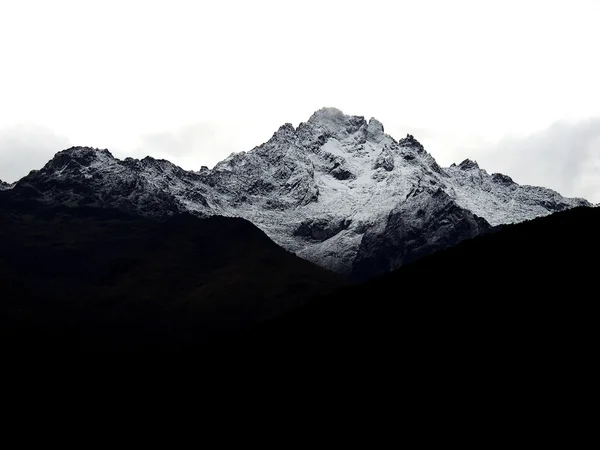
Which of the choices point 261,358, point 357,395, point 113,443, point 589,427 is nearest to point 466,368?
point 357,395

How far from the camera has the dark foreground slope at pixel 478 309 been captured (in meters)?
126

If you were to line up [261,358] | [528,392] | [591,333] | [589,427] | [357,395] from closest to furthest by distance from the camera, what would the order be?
[589,427] < [528,392] < [591,333] < [357,395] < [261,358]

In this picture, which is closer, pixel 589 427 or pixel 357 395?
pixel 589 427

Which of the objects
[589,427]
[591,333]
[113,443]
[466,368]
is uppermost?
[591,333]

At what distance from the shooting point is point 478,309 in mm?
145375

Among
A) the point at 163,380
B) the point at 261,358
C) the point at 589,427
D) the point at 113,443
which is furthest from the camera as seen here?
the point at 163,380

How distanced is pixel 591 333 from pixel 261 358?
66.2 meters

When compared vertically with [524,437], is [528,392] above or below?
above

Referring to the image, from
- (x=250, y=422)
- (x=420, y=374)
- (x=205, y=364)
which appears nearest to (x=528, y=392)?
(x=420, y=374)

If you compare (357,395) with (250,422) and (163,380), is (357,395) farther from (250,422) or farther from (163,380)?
(163,380)

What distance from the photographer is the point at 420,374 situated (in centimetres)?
12756

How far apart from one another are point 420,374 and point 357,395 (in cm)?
962

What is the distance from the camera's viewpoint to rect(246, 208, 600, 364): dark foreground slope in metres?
126

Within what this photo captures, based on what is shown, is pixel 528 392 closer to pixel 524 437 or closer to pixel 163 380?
pixel 524 437
